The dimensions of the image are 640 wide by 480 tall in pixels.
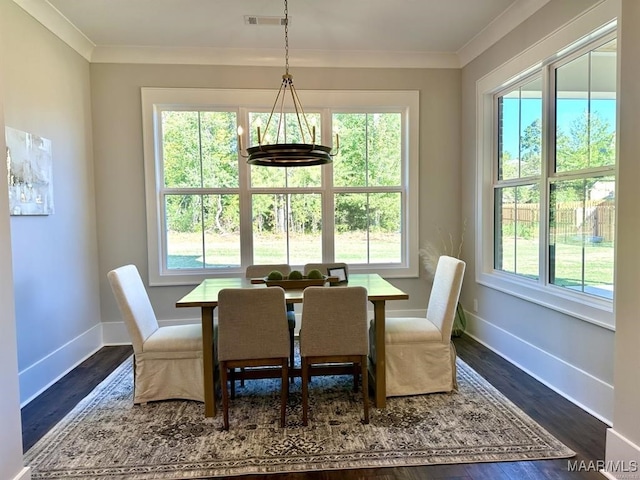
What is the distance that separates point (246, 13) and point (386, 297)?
254 centimetres

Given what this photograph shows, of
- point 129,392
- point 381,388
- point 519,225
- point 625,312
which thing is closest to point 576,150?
point 519,225

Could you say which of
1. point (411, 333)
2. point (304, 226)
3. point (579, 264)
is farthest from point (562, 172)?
point (304, 226)

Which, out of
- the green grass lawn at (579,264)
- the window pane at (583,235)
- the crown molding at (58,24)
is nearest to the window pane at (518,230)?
Answer: the green grass lawn at (579,264)

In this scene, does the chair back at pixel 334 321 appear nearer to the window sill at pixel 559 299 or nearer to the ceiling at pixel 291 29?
the window sill at pixel 559 299

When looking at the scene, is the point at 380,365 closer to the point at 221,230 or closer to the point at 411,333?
the point at 411,333

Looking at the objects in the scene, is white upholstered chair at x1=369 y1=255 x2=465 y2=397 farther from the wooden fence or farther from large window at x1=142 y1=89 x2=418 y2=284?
large window at x1=142 y1=89 x2=418 y2=284

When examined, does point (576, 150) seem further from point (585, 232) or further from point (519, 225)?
point (519, 225)

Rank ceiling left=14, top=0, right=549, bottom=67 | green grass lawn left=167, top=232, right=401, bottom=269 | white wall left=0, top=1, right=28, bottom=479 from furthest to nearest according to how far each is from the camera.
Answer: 1. green grass lawn left=167, top=232, right=401, bottom=269
2. ceiling left=14, top=0, right=549, bottom=67
3. white wall left=0, top=1, right=28, bottom=479

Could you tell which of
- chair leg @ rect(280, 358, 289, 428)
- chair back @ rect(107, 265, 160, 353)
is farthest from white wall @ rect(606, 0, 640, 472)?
chair back @ rect(107, 265, 160, 353)

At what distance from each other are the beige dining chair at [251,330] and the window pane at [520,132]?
2.40m

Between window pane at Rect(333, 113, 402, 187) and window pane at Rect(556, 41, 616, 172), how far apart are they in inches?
67.0

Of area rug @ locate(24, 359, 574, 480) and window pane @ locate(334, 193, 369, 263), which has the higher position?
window pane @ locate(334, 193, 369, 263)

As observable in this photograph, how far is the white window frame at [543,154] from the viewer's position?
2.53 meters

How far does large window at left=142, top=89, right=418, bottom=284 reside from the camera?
4.14m
